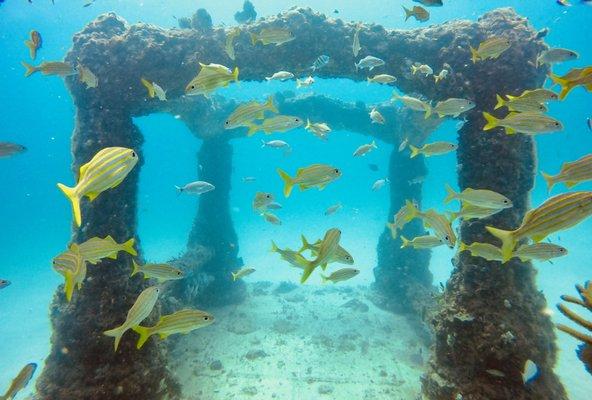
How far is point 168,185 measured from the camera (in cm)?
12925

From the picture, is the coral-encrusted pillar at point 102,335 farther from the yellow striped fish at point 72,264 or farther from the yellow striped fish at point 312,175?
the yellow striped fish at point 312,175

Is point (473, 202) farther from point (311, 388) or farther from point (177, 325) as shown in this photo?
point (311, 388)

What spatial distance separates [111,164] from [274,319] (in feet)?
32.4

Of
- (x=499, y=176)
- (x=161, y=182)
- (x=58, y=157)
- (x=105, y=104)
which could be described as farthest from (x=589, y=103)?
(x=58, y=157)

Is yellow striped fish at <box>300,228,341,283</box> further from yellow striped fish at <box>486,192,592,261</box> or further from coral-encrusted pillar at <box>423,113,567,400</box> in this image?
coral-encrusted pillar at <box>423,113,567,400</box>

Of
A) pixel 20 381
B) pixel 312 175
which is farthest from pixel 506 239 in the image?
pixel 20 381

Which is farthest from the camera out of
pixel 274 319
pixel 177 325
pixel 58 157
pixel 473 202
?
pixel 58 157

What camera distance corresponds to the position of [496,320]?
537 cm

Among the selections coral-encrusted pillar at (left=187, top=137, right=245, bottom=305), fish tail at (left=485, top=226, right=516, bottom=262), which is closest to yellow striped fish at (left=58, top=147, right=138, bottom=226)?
fish tail at (left=485, top=226, right=516, bottom=262)

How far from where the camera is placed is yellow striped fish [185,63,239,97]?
521 cm

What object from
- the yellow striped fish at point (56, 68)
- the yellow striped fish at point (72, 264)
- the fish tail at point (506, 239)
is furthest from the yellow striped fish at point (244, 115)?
the fish tail at point (506, 239)

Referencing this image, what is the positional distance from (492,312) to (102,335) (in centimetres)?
661

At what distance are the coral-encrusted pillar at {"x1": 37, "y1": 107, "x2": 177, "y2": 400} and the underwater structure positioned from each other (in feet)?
0.06

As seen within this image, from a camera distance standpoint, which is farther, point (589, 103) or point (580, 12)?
point (589, 103)
